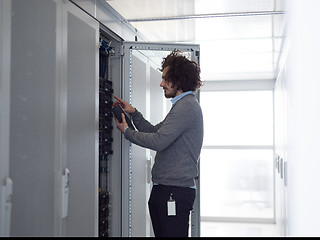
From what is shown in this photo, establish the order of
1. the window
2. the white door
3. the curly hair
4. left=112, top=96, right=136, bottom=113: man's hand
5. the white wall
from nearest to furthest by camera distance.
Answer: the white wall
the curly hair
left=112, top=96, right=136, bottom=113: man's hand
the white door
the window

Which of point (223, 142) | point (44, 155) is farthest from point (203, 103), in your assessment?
point (44, 155)

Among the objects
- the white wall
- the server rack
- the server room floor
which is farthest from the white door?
the server room floor

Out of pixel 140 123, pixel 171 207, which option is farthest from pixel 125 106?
pixel 171 207

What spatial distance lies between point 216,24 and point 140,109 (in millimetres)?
1181

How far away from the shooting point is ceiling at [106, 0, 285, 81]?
3.32 meters

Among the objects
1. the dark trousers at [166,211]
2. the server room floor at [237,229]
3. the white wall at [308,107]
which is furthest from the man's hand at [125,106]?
the server room floor at [237,229]

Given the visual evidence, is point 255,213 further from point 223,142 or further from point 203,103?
point 203,103

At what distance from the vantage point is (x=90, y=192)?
2465 mm

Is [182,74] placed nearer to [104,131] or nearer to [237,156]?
[104,131]

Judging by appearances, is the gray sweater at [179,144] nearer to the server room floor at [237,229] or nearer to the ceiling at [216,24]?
the ceiling at [216,24]

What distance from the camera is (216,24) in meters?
3.89

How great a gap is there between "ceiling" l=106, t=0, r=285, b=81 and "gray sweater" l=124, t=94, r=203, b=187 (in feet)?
3.93

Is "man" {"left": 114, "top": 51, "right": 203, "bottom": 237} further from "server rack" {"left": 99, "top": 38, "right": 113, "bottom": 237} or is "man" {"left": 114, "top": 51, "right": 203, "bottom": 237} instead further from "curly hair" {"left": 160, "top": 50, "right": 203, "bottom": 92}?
"server rack" {"left": 99, "top": 38, "right": 113, "bottom": 237}

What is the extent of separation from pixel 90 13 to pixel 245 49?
9.99 feet
